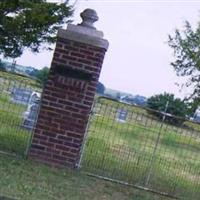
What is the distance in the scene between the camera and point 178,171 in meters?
12.1

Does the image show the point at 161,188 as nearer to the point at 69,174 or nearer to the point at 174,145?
the point at 69,174

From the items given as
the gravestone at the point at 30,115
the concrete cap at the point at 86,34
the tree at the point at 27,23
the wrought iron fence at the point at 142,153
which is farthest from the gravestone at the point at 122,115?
the tree at the point at 27,23

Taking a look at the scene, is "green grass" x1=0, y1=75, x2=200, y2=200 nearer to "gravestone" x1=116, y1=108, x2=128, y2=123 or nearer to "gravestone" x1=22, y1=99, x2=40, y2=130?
"gravestone" x1=116, y1=108, x2=128, y2=123

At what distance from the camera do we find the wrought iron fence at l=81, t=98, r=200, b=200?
1078 centimetres

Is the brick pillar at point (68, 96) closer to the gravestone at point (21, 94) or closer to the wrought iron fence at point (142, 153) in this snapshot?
the wrought iron fence at point (142, 153)

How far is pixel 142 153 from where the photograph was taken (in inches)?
540

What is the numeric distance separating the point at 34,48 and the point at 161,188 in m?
12.0

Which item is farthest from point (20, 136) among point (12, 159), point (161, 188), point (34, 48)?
point (34, 48)

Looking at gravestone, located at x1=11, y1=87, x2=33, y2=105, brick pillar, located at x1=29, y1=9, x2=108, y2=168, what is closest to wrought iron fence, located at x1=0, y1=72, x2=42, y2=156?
gravestone, located at x1=11, y1=87, x2=33, y2=105

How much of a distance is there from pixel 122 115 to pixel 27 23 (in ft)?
28.8

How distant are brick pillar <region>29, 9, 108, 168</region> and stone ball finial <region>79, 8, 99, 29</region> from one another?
0.38 ft

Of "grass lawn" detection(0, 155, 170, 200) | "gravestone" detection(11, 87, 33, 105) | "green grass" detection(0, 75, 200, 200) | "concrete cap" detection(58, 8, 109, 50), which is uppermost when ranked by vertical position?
"concrete cap" detection(58, 8, 109, 50)

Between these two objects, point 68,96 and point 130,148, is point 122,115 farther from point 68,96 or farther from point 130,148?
point 68,96

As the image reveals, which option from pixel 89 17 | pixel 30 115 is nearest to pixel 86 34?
pixel 89 17
